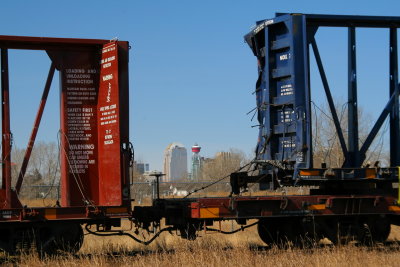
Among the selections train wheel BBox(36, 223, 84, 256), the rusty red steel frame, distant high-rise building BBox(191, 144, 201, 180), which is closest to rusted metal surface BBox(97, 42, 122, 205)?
→ the rusty red steel frame

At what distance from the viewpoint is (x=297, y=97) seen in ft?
42.3

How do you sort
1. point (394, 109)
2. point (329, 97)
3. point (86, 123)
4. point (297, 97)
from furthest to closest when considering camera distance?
1. point (394, 109)
2. point (329, 97)
3. point (297, 97)
4. point (86, 123)

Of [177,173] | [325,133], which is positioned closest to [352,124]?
[325,133]

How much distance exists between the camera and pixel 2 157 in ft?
37.5

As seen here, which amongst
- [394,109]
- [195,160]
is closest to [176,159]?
[195,160]

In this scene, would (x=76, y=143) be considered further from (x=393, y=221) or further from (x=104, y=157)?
(x=393, y=221)

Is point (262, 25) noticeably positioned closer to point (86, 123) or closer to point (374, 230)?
point (86, 123)

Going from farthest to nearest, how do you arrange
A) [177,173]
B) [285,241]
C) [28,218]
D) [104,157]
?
[177,173] → [285,241] → [104,157] → [28,218]

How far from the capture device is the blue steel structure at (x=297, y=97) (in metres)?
12.9

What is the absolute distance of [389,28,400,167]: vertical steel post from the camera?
14.1 meters

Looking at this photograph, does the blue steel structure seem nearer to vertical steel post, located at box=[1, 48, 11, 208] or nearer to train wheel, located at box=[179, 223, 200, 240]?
train wheel, located at box=[179, 223, 200, 240]

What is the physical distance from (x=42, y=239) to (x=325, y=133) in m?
9.70

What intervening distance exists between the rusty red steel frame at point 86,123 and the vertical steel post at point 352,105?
5180mm

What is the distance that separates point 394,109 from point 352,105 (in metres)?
1.12
